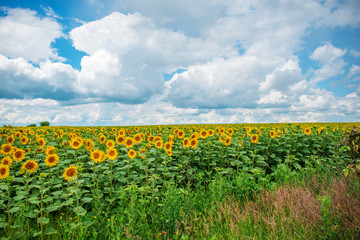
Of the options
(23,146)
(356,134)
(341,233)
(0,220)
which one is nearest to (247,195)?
(341,233)

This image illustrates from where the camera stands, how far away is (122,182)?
17.1 ft

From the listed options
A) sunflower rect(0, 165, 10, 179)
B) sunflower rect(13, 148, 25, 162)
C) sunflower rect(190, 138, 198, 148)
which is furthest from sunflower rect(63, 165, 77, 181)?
sunflower rect(190, 138, 198, 148)

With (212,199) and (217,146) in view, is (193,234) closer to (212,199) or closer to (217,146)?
(212,199)

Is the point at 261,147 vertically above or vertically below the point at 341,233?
Result: above

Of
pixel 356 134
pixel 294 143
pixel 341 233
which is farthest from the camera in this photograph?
pixel 294 143

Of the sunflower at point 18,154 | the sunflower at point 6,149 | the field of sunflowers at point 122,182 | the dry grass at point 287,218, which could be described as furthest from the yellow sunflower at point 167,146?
the sunflower at point 6,149

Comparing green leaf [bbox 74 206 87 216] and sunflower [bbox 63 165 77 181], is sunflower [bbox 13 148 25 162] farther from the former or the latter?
green leaf [bbox 74 206 87 216]

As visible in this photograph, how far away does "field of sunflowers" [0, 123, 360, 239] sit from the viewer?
3.74 metres

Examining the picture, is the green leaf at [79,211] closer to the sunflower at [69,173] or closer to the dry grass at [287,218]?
the sunflower at [69,173]

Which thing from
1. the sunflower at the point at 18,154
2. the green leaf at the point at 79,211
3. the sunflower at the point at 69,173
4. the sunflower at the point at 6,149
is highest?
the sunflower at the point at 6,149

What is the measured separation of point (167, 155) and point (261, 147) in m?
3.54

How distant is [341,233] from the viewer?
300 centimetres

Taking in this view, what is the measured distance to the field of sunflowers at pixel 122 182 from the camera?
3736 mm

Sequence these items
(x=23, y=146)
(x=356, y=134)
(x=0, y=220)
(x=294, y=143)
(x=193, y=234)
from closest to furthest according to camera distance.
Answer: (x=356, y=134)
(x=193, y=234)
(x=0, y=220)
(x=23, y=146)
(x=294, y=143)
